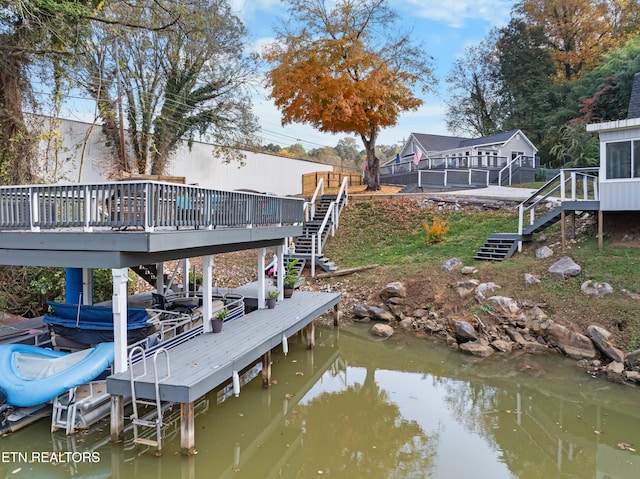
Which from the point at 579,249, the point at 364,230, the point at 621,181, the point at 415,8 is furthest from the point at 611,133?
the point at 415,8

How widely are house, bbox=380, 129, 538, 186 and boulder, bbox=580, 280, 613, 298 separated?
13931mm

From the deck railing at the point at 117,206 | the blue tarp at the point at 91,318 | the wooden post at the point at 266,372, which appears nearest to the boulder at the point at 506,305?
the wooden post at the point at 266,372

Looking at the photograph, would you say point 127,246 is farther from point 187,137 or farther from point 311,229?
point 187,137

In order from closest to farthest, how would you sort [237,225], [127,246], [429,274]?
[127,246] < [237,225] < [429,274]

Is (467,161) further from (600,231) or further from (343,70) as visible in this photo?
(600,231)

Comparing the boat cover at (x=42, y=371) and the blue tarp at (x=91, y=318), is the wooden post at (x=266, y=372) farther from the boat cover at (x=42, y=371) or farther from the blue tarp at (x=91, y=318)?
the boat cover at (x=42, y=371)

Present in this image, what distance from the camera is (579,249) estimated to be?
13.3 metres

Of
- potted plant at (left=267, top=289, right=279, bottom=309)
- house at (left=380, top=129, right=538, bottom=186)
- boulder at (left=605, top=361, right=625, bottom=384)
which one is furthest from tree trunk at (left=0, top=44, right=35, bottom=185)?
house at (left=380, top=129, right=538, bottom=186)

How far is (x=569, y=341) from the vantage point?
10.3 m

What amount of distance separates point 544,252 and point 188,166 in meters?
18.9

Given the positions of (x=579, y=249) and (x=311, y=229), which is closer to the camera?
(x=579, y=249)

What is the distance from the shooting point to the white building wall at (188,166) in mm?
14949

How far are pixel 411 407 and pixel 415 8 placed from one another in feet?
76.4

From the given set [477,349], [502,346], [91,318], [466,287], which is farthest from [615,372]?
[91,318]
